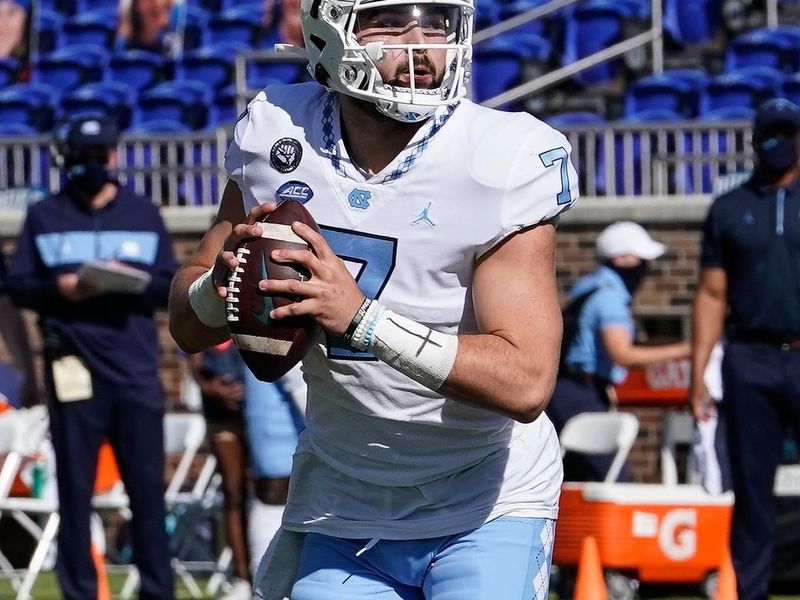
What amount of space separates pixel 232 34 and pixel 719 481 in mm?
7468

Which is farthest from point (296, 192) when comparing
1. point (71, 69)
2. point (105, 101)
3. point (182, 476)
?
point (71, 69)

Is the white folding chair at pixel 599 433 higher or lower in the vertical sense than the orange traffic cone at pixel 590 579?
lower

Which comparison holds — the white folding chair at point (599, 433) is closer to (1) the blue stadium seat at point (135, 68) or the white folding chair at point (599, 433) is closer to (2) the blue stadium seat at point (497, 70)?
(2) the blue stadium seat at point (497, 70)

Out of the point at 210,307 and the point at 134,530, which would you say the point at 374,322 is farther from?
the point at 134,530

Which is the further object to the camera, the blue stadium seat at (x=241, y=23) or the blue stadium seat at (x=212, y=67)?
the blue stadium seat at (x=241, y=23)

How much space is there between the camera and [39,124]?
13.6 meters

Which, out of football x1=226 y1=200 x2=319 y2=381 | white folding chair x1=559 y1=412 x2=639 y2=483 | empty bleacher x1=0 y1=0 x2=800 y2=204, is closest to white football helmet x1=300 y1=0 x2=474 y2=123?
football x1=226 y1=200 x2=319 y2=381

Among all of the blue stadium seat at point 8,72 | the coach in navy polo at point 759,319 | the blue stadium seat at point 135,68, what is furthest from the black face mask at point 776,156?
the blue stadium seat at point 8,72

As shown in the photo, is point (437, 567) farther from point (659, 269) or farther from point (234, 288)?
point (659, 269)

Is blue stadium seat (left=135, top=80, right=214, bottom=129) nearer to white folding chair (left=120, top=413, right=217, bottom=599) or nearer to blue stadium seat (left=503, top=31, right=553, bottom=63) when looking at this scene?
blue stadium seat (left=503, top=31, right=553, bottom=63)

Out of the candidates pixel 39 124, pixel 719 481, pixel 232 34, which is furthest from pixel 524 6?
pixel 719 481

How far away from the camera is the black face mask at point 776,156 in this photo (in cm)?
655

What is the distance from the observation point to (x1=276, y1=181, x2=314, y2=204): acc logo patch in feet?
10.3

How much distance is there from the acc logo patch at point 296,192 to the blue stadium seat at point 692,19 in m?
10.1
